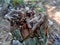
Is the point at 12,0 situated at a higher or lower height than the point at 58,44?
higher

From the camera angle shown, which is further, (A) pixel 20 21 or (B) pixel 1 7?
(B) pixel 1 7

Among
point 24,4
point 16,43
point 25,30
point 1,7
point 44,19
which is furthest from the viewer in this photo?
point 24,4

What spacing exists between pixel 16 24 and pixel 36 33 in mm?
302

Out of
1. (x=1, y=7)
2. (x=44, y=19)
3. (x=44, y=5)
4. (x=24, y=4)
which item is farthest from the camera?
(x=44, y=5)

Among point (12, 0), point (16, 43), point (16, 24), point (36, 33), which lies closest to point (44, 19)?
point (36, 33)

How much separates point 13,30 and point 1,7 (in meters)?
0.94

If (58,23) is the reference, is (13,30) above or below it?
above

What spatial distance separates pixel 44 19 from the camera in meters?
2.42

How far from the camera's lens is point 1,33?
82.4 inches

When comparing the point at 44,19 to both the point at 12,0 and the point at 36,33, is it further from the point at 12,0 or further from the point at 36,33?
the point at 12,0

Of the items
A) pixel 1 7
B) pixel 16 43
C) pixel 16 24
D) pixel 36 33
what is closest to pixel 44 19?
pixel 36 33

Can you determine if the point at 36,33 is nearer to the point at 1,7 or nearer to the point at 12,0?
the point at 1,7

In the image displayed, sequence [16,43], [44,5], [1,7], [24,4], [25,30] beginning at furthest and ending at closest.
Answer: [44,5] → [24,4] → [1,7] → [25,30] → [16,43]

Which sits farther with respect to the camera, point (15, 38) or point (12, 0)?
point (12, 0)
